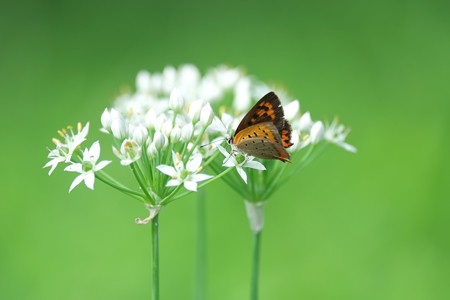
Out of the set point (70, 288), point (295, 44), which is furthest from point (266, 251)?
point (295, 44)

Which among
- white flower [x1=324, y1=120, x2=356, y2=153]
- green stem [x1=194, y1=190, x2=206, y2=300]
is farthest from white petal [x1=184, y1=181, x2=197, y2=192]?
green stem [x1=194, y1=190, x2=206, y2=300]

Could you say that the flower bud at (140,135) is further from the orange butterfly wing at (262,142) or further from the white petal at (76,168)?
the orange butterfly wing at (262,142)

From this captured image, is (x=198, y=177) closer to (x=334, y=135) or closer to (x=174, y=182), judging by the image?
(x=174, y=182)

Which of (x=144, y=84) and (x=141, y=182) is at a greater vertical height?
(x=144, y=84)

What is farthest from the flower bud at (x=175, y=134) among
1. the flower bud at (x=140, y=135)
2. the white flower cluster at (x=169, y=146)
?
the flower bud at (x=140, y=135)

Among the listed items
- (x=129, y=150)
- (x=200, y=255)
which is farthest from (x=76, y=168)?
(x=200, y=255)

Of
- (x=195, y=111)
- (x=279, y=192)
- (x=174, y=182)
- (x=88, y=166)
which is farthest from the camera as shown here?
(x=279, y=192)

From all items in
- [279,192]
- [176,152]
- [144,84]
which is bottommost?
[279,192]
